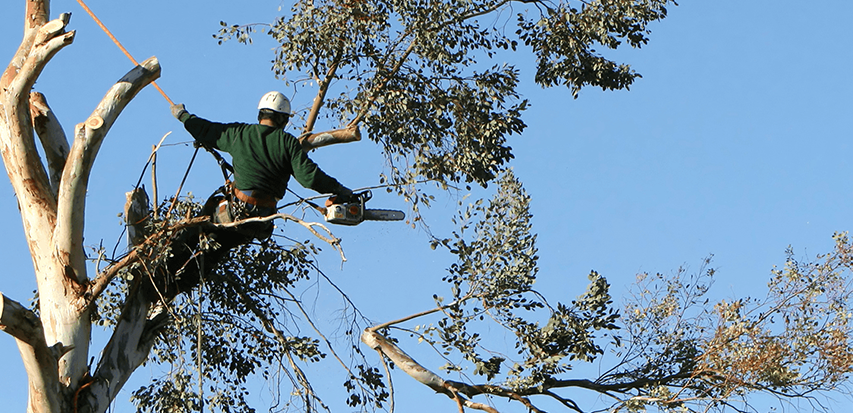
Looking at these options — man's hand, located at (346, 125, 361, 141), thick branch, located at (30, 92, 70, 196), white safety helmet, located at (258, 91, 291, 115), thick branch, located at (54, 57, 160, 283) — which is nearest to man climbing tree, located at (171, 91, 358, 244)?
white safety helmet, located at (258, 91, 291, 115)

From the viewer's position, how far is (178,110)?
30.2 ft

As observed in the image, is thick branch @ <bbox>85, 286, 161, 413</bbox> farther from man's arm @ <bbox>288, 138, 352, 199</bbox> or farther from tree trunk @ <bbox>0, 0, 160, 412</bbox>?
man's arm @ <bbox>288, 138, 352, 199</bbox>

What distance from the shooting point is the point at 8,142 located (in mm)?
9344

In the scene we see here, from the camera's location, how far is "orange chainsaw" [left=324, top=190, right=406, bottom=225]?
8422 millimetres

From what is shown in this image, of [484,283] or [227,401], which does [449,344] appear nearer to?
[484,283]

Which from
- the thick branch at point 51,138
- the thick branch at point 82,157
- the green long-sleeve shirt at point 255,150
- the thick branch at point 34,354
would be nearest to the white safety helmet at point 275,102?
the green long-sleeve shirt at point 255,150

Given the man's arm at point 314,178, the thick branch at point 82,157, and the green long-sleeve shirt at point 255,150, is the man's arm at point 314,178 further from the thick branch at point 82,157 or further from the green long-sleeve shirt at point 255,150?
the thick branch at point 82,157

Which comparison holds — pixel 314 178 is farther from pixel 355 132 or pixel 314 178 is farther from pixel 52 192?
pixel 52 192

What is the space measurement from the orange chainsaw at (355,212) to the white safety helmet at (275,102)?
0.92m

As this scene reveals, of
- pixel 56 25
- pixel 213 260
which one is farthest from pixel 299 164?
pixel 56 25

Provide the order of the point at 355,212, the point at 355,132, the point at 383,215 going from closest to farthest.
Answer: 1. the point at 355,212
2. the point at 383,215
3. the point at 355,132

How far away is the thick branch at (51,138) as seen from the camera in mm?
9594

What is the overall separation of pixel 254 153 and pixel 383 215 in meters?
1.14

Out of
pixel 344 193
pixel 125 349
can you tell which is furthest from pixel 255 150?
pixel 125 349
